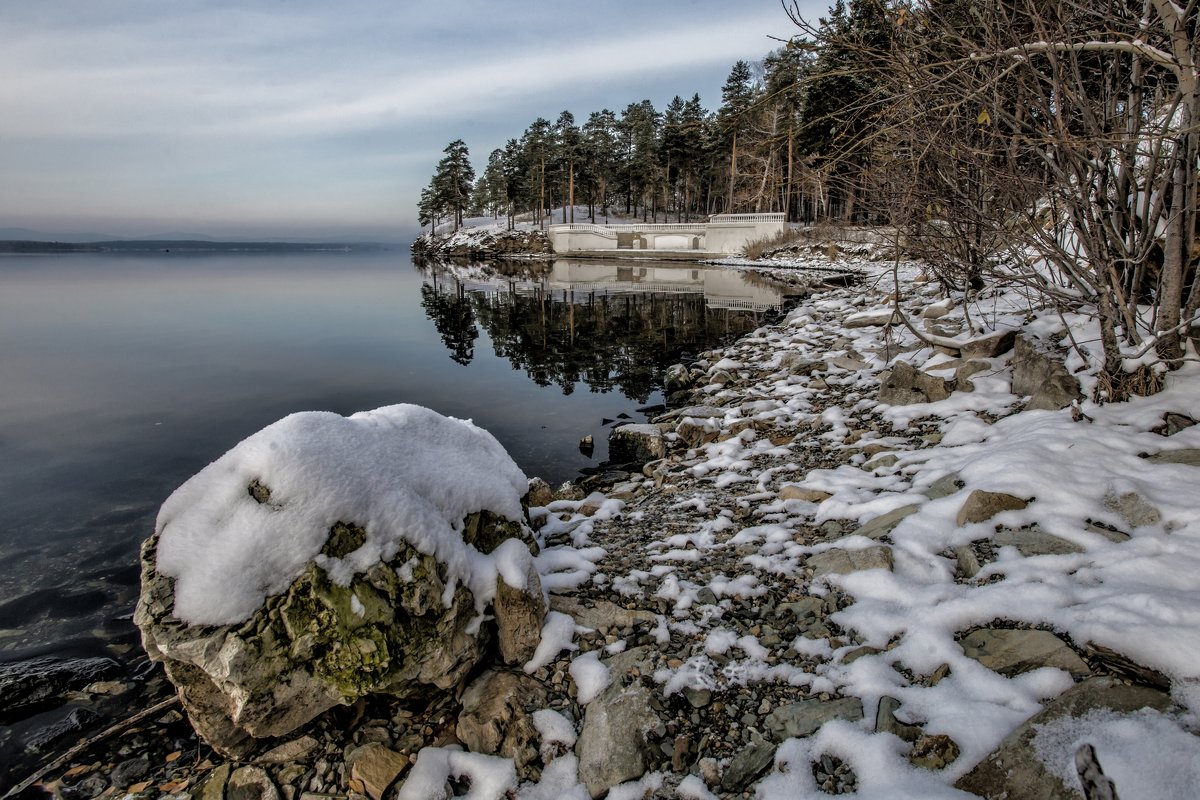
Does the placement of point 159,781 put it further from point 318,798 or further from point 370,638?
point 370,638

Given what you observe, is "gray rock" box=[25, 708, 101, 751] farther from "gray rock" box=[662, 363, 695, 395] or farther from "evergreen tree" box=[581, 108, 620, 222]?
"evergreen tree" box=[581, 108, 620, 222]

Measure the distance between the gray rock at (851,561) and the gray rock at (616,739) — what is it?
155cm

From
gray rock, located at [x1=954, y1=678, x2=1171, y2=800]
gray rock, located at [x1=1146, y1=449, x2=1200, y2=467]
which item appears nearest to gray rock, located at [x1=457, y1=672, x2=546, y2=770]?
gray rock, located at [x1=954, y1=678, x2=1171, y2=800]

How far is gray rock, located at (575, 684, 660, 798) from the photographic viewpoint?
8.80 ft

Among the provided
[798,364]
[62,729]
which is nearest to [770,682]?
[62,729]

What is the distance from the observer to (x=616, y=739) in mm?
2809

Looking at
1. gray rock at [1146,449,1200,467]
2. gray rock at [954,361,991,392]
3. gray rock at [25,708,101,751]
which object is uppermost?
gray rock at [954,361,991,392]

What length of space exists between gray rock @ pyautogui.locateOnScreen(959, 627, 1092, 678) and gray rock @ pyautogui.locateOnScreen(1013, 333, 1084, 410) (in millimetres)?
3104

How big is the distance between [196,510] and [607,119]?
8040 cm

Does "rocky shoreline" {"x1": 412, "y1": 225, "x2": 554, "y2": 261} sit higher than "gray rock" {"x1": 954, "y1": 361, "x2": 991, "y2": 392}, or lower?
higher

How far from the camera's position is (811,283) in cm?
2784

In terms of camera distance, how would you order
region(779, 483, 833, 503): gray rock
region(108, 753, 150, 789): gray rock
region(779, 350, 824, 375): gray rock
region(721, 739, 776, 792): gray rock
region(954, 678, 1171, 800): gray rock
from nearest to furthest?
region(954, 678, 1171, 800): gray rock → region(721, 739, 776, 792): gray rock → region(108, 753, 150, 789): gray rock → region(779, 483, 833, 503): gray rock → region(779, 350, 824, 375): gray rock

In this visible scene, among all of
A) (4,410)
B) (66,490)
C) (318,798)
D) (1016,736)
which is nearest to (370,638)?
(318,798)

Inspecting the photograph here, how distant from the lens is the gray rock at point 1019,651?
2.53 m
